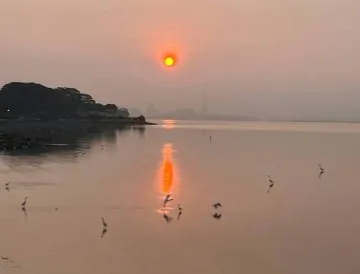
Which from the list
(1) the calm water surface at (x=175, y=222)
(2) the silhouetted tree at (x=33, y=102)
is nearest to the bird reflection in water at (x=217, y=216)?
(1) the calm water surface at (x=175, y=222)

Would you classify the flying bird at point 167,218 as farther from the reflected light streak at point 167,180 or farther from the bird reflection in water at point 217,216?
the bird reflection in water at point 217,216

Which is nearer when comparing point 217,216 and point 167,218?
point 167,218

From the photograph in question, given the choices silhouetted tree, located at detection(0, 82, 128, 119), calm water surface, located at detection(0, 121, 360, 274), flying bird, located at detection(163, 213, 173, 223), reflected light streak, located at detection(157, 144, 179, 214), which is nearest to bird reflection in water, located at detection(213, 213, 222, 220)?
calm water surface, located at detection(0, 121, 360, 274)

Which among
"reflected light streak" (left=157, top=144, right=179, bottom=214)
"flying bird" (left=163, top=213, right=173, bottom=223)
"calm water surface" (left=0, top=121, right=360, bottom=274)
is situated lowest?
"reflected light streak" (left=157, top=144, right=179, bottom=214)

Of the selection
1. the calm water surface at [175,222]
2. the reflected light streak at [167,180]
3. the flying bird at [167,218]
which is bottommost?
the reflected light streak at [167,180]

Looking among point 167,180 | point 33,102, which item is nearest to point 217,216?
point 167,180

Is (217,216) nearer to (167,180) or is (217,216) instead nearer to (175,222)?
(175,222)

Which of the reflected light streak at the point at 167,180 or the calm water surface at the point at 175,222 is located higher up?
the calm water surface at the point at 175,222

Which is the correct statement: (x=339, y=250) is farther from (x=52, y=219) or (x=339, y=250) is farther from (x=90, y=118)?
(x=90, y=118)

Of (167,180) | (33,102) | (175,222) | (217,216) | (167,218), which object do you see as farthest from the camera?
(33,102)

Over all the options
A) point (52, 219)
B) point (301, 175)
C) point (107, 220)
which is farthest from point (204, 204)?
point (301, 175)

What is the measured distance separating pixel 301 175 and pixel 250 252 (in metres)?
33.4

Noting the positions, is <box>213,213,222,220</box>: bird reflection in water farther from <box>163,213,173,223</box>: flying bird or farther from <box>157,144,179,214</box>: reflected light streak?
<box>157,144,179,214</box>: reflected light streak

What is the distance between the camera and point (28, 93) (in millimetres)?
172000
